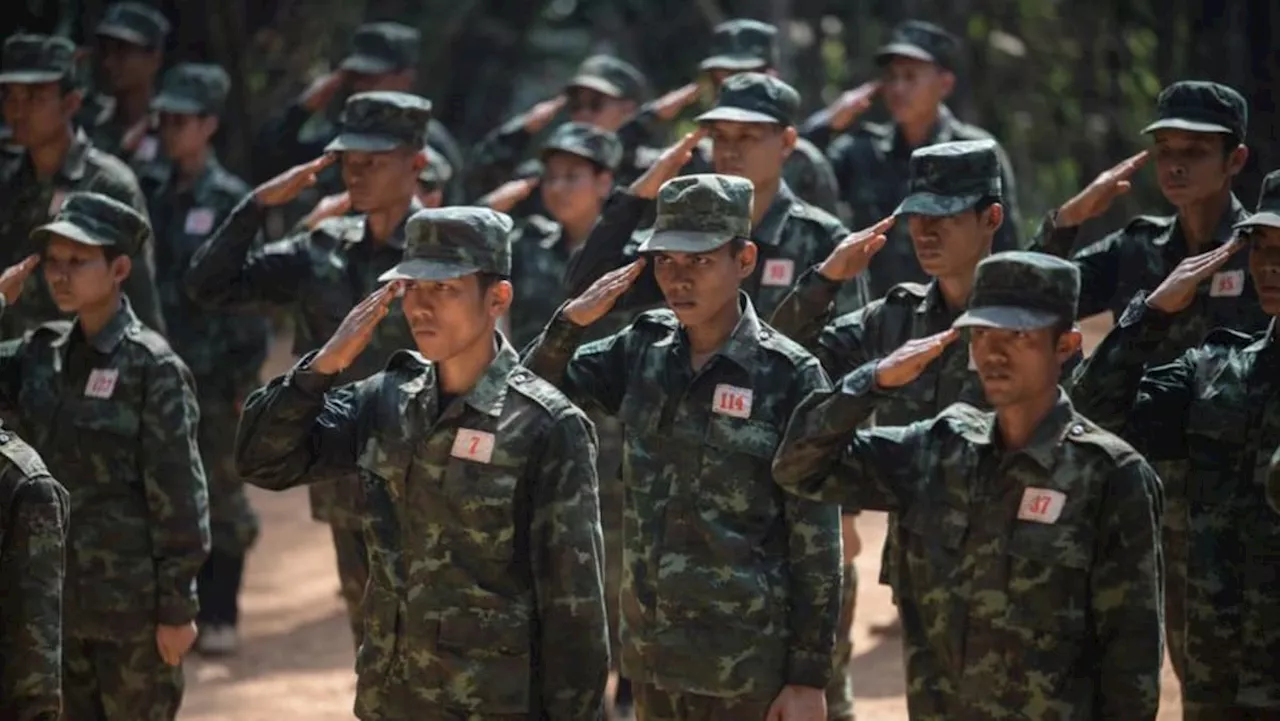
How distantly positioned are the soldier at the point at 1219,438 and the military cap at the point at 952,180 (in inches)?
24.7

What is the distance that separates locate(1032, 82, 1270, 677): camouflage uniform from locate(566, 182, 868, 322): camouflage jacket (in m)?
0.77

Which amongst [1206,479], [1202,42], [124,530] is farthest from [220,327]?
[1202,42]

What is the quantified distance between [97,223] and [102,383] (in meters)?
0.55

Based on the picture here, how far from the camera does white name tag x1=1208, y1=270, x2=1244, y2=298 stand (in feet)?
26.1

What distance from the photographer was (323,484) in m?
9.25

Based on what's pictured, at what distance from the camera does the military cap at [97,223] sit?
26.6 ft

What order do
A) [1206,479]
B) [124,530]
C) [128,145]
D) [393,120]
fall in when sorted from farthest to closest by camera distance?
[128,145]
[393,120]
[124,530]
[1206,479]

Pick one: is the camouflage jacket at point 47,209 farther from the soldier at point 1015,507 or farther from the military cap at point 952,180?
the soldier at point 1015,507

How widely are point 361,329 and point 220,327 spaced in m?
4.53

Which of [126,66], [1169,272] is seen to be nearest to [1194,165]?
[1169,272]

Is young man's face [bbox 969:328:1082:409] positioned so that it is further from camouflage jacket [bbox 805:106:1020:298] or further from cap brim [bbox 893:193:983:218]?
camouflage jacket [bbox 805:106:1020:298]

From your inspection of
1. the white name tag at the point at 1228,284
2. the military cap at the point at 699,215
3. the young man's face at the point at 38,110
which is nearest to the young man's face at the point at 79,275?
the military cap at the point at 699,215

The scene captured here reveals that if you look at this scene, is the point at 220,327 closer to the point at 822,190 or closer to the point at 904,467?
the point at 822,190

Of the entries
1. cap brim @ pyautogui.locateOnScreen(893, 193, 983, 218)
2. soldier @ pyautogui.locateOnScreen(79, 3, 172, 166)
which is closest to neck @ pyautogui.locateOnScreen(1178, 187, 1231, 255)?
cap brim @ pyautogui.locateOnScreen(893, 193, 983, 218)
